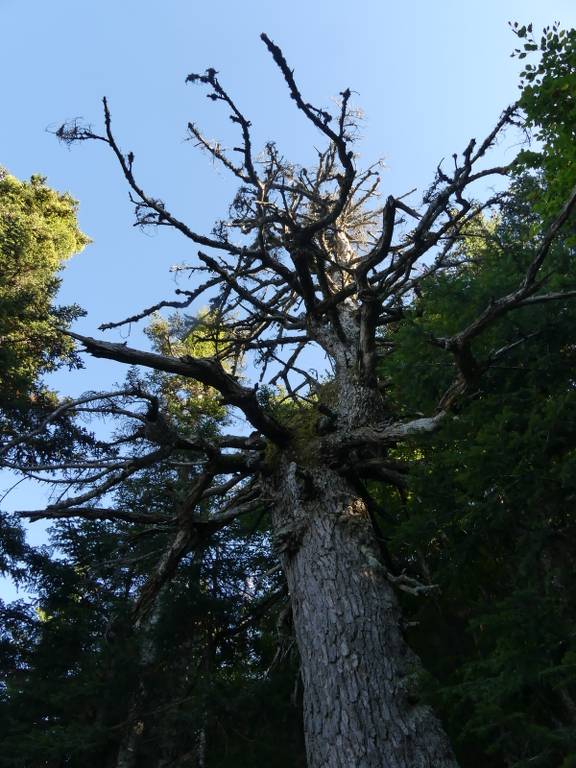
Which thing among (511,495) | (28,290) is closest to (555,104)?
(511,495)

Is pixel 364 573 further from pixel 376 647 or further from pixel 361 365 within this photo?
pixel 361 365

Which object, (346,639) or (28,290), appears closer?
(346,639)

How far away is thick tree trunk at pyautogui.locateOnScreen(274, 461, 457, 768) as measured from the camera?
14.4ft

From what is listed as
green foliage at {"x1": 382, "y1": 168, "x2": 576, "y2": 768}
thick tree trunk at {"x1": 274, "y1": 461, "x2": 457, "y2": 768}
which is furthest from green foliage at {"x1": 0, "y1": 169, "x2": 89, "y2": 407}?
green foliage at {"x1": 382, "y1": 168, "x2": 576, "y2": 768}

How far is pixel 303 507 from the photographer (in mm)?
6348

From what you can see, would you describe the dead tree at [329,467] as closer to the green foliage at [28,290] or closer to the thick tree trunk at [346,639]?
the thick tree trunk at [346,639]

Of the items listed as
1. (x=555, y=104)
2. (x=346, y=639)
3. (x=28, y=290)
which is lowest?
(x=346, y=639)

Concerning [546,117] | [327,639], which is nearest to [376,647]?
[327,639]

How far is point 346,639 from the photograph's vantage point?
16.6ft

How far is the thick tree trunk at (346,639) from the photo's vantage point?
Answer: 14.4 feet

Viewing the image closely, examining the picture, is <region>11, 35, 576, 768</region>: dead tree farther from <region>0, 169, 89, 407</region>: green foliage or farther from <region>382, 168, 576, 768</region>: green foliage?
<region>0, 169, 89, 407</region>: green foliage

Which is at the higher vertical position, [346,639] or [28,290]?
[28,290]

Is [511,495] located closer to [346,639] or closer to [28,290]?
[346,639]

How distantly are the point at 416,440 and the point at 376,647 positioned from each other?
1905mm
